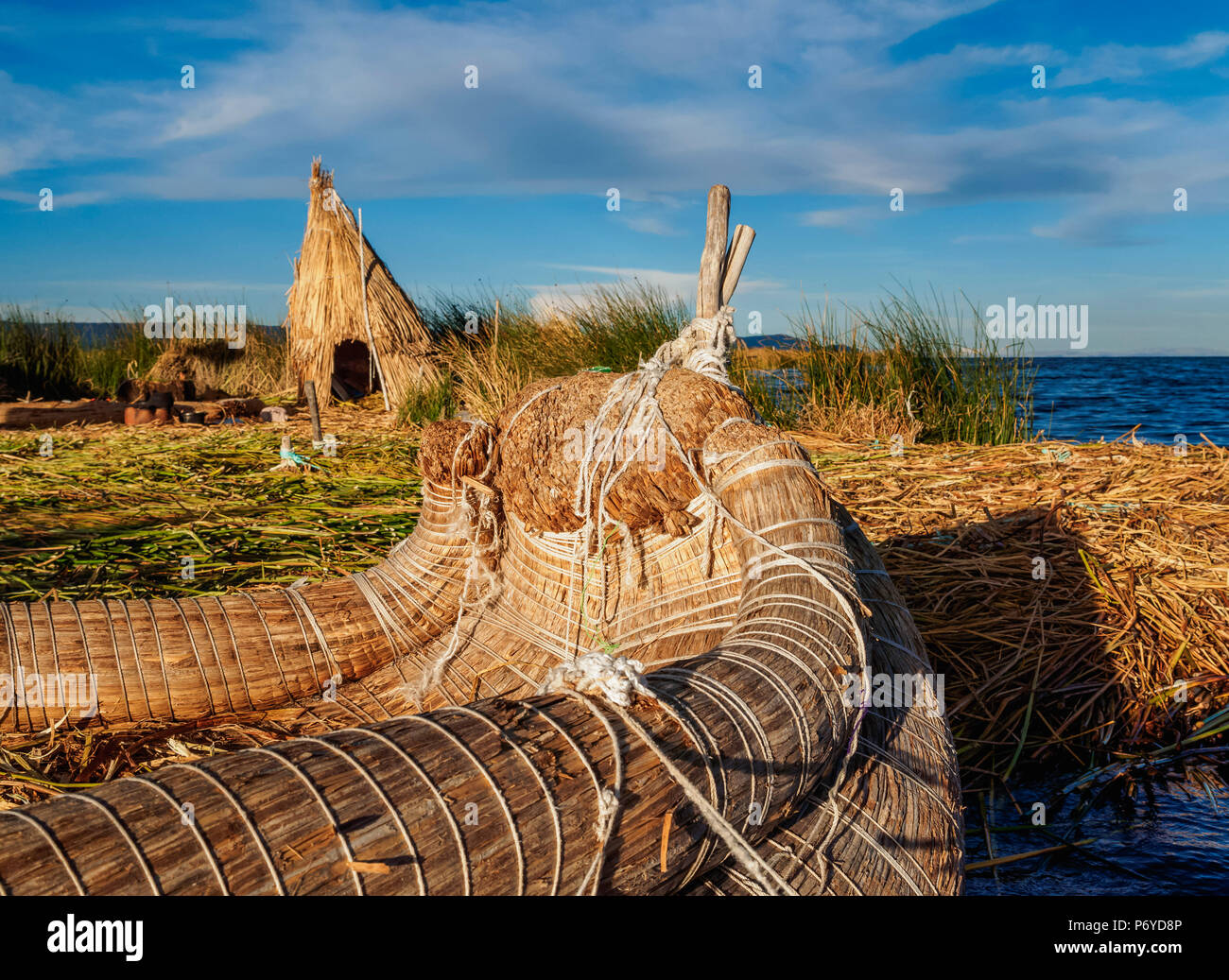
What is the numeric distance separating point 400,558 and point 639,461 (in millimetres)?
919

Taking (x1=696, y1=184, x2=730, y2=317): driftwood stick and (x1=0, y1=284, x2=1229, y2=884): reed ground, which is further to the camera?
(x1=0, y1=284, x2=1229, y2=884): reed ground

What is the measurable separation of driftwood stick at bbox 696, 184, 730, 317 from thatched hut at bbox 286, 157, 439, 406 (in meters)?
8.22

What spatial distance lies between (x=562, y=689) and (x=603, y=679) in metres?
0.07

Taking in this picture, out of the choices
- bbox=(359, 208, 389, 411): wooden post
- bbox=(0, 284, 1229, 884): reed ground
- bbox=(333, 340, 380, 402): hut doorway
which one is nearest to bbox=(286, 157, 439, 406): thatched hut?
bbox=(359, 208, 389, 411): wooden post

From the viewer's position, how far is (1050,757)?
2.73 meters

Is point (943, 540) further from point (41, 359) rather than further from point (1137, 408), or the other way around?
point (1137, 408)

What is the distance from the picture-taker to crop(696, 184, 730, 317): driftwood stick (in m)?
2.46

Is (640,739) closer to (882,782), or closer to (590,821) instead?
(590,821)

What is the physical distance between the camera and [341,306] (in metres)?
10.6

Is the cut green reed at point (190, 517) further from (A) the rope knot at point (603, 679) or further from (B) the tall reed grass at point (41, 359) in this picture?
(B) the tall reed grass at point (41, 359)

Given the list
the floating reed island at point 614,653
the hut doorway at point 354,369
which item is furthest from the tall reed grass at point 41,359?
the floating reed island at point 614,653

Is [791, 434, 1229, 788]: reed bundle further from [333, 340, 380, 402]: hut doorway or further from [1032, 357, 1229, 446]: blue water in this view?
[333, 340, 380, 402]: hut doorway

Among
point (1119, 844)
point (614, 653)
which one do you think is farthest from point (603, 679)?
point (1119, 844)

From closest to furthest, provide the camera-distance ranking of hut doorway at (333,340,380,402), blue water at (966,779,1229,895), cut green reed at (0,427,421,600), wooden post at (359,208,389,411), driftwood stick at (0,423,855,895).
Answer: driftwood stick at (0,423,855,895)
blue water at (966,779,1229,895)
cut green reed at (0,427,421,600)
wooden post at (359,208,389,411)
hut doorway at (333,340,380,402)
